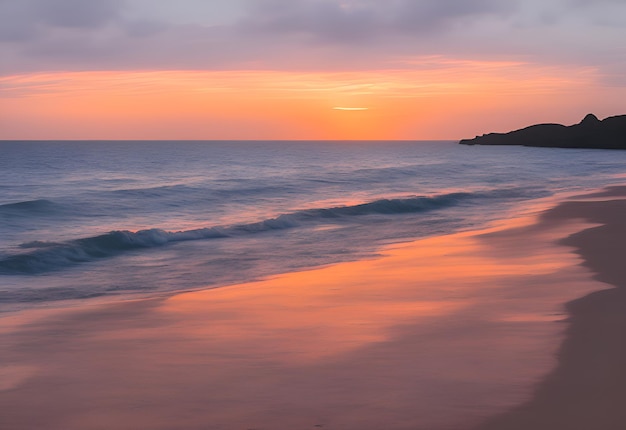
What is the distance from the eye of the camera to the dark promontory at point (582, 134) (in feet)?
493

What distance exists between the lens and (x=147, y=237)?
19391 millimetres

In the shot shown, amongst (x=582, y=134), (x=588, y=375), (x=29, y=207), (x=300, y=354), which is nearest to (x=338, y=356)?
(x=300, y=354)

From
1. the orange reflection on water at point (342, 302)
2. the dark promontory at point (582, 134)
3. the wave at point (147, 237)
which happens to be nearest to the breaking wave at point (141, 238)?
the wave at point (147, 237)

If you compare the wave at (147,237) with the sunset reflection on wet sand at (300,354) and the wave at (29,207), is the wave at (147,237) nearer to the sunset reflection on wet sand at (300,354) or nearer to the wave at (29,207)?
the sunset reflection on wet sand at (300,354)

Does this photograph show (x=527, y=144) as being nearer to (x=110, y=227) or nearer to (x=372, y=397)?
Result: (x=110, y=227)

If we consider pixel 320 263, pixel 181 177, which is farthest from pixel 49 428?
pixel 181 177

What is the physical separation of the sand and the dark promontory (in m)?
148

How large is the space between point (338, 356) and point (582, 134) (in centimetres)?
16502

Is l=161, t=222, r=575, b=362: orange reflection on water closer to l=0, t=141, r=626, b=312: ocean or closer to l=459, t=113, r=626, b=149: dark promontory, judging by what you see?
l=0, t=141, r=626, b=312: ocean

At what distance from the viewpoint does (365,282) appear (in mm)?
11492

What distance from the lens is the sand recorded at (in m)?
5.55

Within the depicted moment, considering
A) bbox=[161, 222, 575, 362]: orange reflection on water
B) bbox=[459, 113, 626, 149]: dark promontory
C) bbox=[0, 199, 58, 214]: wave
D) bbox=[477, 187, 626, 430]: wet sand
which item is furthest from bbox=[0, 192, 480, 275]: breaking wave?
bbox=[459, 113, 626, 149]: dark promontory

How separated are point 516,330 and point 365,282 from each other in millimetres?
3811

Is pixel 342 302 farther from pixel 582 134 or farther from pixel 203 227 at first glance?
pixel 582 134
